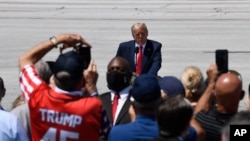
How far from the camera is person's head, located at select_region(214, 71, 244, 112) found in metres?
5.90

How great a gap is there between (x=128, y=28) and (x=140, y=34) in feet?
39.4

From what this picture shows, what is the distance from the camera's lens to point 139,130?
5770mm

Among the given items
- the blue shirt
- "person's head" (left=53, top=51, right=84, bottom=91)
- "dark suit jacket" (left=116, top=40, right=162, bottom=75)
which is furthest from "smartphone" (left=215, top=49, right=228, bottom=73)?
"dark suit jacket" (left=116, top=40, right=162, bottom=75)

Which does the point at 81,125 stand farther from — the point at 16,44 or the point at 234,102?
the point at 16,44

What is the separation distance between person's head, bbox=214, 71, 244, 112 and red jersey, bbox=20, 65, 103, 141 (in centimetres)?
89

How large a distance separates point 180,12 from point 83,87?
21.2 m

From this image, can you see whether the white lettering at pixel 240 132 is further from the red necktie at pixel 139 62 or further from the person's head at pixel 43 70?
the red necktie at pixel 139 62

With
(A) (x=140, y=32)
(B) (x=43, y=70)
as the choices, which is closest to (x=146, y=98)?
(B) (x=43, y=70)

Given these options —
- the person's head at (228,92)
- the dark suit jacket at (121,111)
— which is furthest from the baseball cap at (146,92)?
the dark suit jacket at (121,111)

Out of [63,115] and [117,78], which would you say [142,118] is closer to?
[63,115]

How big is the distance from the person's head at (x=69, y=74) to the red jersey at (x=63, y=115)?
7 cm

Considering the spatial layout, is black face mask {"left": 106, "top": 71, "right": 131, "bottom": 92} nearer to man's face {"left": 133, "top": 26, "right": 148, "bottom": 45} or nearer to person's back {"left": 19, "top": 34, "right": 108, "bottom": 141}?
person's back {"left": 19, "top": 34, "right": 108, "bottom": 141}

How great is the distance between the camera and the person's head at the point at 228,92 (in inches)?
232

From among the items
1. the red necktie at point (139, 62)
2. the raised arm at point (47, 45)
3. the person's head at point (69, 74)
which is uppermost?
the raised arm at point (47, 45)
